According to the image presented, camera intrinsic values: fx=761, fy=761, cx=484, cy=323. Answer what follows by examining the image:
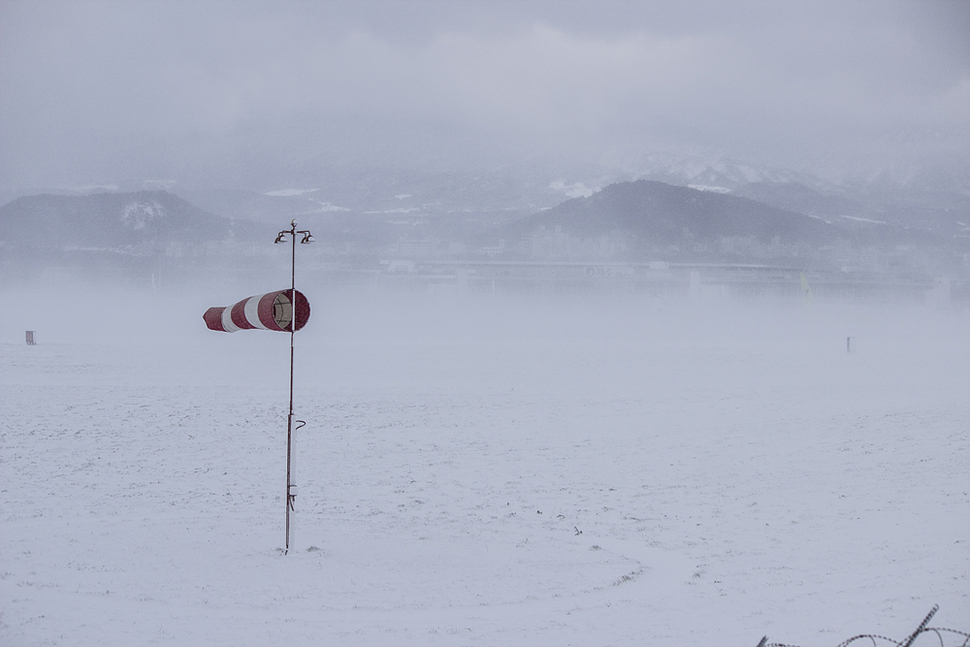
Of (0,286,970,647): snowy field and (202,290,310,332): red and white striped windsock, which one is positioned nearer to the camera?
(0,286,970,647): snowy field

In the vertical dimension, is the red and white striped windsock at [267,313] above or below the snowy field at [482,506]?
above

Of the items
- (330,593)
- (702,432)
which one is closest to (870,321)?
(702,432)

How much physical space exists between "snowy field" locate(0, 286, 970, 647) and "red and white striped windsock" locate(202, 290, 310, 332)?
2.09 metres

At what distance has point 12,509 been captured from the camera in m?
8.37

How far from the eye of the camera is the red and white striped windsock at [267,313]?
6.51 meters

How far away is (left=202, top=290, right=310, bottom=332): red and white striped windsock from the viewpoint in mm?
6512

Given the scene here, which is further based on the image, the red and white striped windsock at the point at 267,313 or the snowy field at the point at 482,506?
the red and white striped windsock at the point at 267,313

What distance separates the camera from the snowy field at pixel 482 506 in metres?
5.59

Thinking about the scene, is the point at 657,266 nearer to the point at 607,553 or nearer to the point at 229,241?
the point at 229,241

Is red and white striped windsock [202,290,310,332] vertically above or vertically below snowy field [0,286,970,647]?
above

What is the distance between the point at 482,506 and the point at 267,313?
144 inches

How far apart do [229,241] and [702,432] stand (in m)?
127

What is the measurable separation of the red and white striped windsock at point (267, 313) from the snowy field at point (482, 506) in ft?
6.86

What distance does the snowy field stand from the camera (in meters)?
5.59
